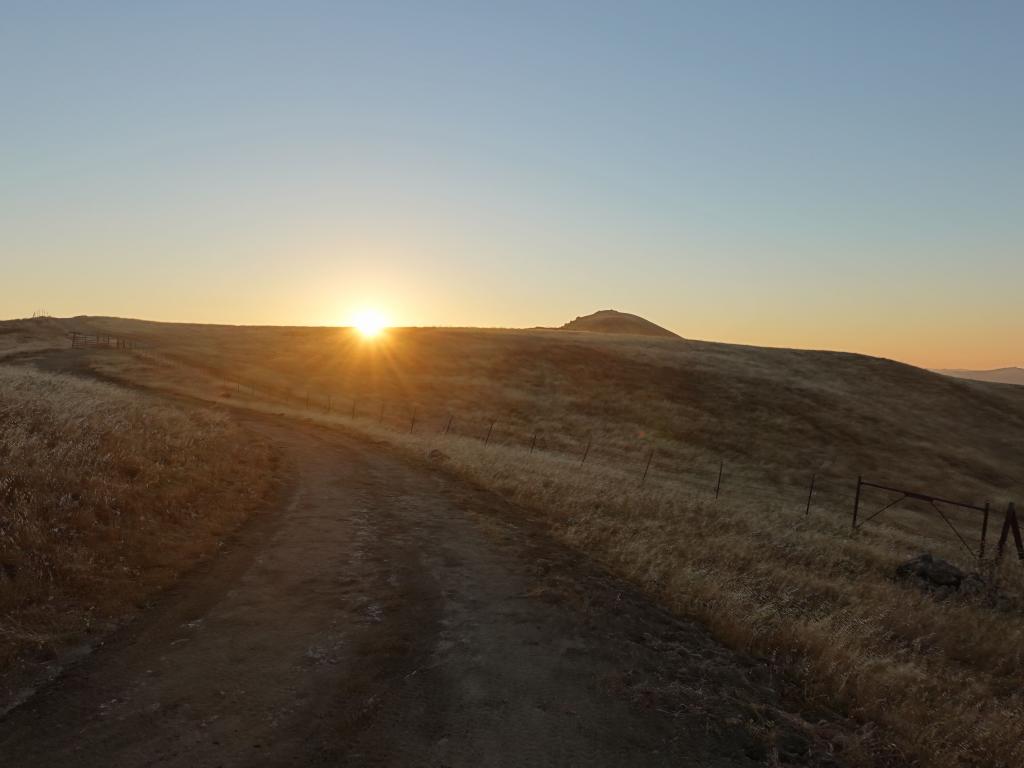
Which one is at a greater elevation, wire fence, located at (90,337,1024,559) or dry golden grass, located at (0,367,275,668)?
dry golden grass, located at (0,367,275,668)

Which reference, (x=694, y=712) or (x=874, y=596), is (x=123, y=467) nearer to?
(x=694, y=712)

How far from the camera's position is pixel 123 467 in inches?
542

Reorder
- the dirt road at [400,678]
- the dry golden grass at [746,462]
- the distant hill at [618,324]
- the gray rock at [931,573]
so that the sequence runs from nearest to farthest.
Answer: the dirt road at [400,678] → the dry golden grass at [746,462] → the gray rock at [931,573] → the distant hill at [618,324]

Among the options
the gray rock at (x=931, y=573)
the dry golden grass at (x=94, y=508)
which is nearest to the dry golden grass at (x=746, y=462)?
the gray rock at (x=931, y=573)

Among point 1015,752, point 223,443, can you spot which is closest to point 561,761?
point 1015,752

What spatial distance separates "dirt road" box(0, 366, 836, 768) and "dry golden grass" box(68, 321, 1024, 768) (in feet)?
5.74

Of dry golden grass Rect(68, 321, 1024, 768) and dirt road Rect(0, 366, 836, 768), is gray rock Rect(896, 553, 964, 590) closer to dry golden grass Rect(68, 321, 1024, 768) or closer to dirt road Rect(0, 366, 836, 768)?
dry golden grass Rect(68, 321, 1024, 768)

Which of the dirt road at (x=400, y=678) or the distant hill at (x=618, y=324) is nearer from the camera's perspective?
the dirt road at (x=400, y=678)

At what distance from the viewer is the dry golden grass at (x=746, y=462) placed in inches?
394

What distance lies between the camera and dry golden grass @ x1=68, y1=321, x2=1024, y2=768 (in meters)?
10.0

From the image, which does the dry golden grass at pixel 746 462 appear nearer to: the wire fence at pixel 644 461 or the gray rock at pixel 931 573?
the wire fence at pixel 644 461

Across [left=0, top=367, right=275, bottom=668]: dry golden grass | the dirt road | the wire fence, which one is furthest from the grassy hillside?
the wire fence

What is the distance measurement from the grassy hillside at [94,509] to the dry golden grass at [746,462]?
26.2ft

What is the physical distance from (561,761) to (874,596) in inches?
504
